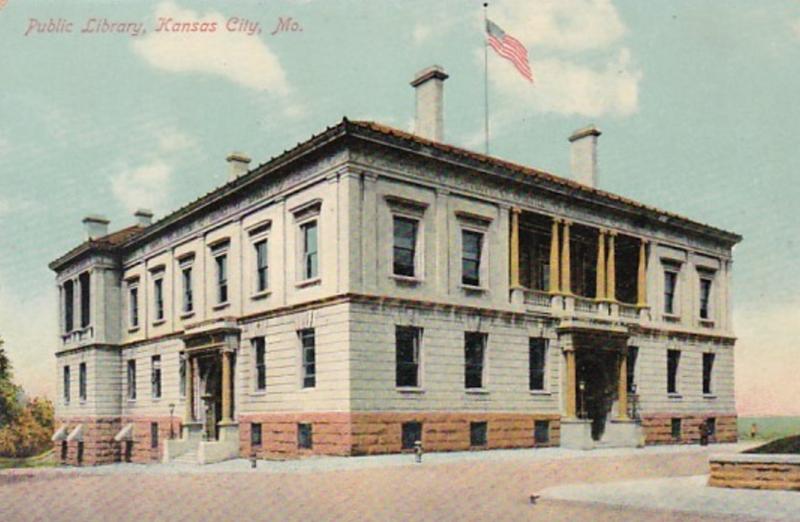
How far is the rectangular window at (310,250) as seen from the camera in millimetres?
26188

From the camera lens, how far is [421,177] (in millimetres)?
26266

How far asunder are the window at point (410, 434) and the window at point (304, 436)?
2.63 m

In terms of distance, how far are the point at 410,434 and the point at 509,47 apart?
11.2m

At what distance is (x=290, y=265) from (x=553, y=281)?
9.56 metres

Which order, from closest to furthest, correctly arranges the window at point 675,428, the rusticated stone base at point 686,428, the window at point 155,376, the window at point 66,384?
the rusticated stone base at point 686,428 < the window at point 675,428 < the window at point 155,376 < the window at point 66,384

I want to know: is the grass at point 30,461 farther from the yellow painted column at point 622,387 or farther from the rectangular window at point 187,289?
the yellow painted column at point 622,387

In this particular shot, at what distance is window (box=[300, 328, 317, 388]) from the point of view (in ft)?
84.6

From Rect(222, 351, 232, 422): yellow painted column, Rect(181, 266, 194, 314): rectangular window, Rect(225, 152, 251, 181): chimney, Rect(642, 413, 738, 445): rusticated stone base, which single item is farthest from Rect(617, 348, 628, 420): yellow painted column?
Rect(225, 152, 251, 181): chimney

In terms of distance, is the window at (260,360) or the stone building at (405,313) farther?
the window at (260,360)

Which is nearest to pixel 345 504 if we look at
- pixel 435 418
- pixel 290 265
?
pixel 435 418

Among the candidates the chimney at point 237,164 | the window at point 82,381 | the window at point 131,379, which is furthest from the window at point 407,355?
the window at point 82,381

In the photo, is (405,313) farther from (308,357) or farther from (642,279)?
(642,279)

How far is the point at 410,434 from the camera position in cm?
2525

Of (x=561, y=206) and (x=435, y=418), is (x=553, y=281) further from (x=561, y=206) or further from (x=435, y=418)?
(x=435, y=418)
